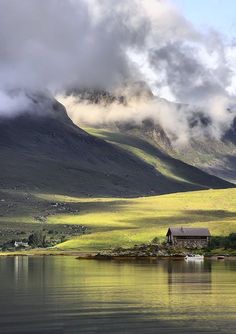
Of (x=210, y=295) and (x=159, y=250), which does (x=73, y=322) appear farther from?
(x=159, y=250)

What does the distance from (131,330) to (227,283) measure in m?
37.1

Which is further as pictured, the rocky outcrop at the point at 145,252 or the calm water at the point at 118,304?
the rocky outcrop at the point at 145,252

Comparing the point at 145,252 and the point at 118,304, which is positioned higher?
the point at 145,252

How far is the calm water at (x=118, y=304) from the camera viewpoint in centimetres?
5312

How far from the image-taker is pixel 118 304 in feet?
214

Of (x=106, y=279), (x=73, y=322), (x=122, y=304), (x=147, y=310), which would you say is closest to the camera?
(x=73, y=322)

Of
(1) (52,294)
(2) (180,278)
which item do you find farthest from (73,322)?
(2) (180,278)

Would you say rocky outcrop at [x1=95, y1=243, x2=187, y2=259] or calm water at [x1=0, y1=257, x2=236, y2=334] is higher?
rocky outcrop at [x1=95, y1=243, x2=187, y2=259]

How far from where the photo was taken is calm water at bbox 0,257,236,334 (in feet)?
174

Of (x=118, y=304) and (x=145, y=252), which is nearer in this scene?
(x=118, y=304)

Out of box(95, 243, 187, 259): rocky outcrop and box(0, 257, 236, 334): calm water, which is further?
box(95, 243, 187, 259): rocky outcrop

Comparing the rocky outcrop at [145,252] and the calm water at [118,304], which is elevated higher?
the rocky outcrop at [145,252]

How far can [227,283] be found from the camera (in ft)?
284

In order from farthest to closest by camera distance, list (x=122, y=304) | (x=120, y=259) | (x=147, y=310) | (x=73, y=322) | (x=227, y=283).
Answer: (x=120, y=259)
(x=227, y=283)
(x=122, y=304)
(x=147, y=310)
(x=73, y=322)
